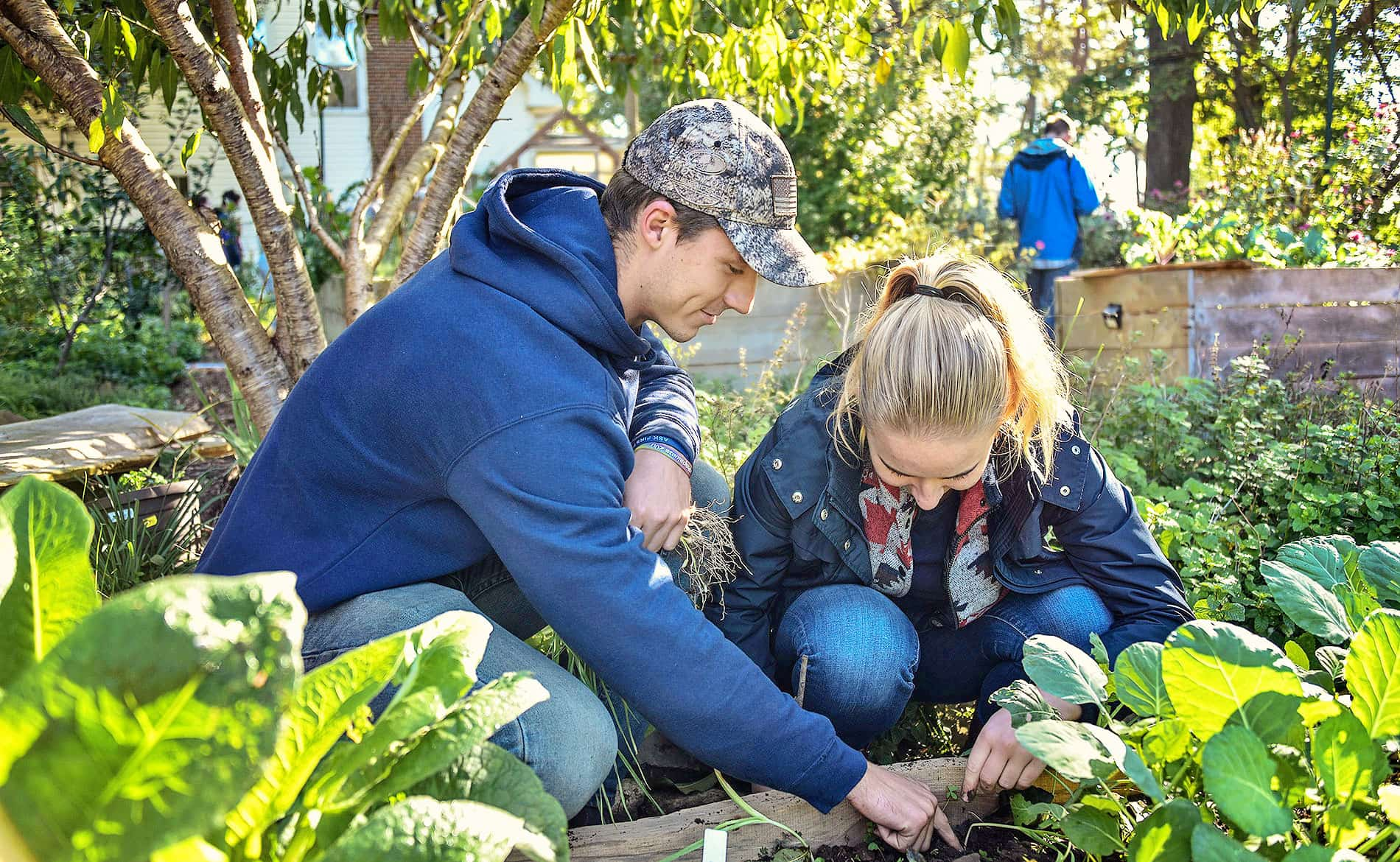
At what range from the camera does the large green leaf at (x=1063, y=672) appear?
4.75 feet

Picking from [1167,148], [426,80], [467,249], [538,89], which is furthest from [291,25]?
[467,249]

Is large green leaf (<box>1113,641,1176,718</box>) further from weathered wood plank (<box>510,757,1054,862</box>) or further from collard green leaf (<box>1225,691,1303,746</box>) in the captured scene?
weathered wood plank (<box>510,757,1054,862</box>)

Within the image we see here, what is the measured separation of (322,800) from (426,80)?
308cm

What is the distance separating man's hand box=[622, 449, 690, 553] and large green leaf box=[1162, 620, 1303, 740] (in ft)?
2.90

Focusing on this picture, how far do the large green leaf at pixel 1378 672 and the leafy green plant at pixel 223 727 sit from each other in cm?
97

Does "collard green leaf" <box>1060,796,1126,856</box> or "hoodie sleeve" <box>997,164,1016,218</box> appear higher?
"hoodie sleeve" <box>997,164,1016,218</box>

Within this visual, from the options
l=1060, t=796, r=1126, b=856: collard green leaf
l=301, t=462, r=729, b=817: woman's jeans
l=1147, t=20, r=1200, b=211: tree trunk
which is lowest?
l=1060, t=796, r=1126, b=856: collard green leaf

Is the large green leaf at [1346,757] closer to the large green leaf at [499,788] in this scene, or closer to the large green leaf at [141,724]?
the large green leaf at [499,788]

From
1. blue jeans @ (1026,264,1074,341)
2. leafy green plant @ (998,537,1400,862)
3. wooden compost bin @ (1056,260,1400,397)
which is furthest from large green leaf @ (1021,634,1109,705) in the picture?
blue jeans @ (1026,264,1074,341)

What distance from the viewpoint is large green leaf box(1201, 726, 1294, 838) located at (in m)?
1.14

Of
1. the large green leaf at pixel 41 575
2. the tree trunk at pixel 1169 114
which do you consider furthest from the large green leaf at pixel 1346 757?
the tree trunk at pixel 1169 114

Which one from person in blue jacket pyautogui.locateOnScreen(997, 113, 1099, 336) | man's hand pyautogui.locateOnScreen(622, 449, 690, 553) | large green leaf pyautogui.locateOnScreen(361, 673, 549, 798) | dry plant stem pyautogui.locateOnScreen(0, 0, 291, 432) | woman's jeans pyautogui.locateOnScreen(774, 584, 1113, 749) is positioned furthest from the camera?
person in blue jacket pyautogui.locateOnScreen(997, 113, 1099, 336)

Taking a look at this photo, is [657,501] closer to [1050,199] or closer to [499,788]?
[499,788]

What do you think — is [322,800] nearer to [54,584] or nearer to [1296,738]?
[54,584]
